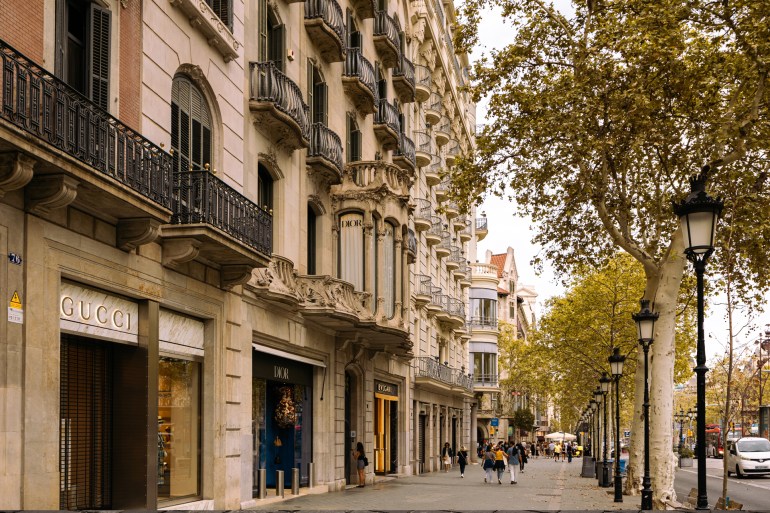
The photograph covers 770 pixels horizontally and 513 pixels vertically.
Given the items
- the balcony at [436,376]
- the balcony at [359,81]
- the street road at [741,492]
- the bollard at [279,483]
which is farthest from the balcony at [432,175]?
the bollard at [279,483]

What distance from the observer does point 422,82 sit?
143 ft

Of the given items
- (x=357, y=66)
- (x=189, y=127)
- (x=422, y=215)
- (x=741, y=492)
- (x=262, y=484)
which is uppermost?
(x=357, y=66)

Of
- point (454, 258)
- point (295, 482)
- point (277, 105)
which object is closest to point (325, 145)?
point (277, 105)

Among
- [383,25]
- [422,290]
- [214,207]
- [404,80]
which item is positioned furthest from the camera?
[422,290]

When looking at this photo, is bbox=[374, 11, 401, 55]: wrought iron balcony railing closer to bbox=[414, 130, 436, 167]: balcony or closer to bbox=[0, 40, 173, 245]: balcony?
bbox=[414, 130, 436, 167]: balcony

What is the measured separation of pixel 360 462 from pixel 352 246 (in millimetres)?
6710

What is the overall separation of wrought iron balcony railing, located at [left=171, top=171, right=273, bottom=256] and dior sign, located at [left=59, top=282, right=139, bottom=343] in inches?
66.9

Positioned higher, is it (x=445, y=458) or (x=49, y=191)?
(x=49, y=191)

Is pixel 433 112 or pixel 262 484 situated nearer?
pixel 262 484

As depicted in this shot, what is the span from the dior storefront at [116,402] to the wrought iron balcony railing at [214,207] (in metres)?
1.63

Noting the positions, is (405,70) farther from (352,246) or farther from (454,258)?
(454,258)

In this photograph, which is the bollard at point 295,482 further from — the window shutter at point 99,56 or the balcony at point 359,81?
the window shutter at point 99,56

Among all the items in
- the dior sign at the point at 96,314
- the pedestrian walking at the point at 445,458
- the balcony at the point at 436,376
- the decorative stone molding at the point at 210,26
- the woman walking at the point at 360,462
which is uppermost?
the decorative stone molding at the point at 210,26

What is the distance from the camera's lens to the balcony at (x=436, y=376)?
136 ft
